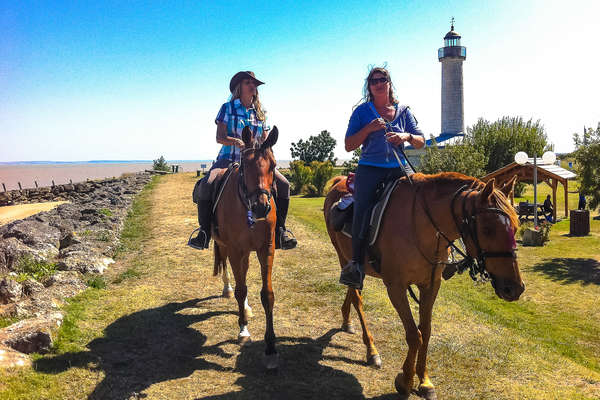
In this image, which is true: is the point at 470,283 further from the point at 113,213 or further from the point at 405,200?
the point at 113,213

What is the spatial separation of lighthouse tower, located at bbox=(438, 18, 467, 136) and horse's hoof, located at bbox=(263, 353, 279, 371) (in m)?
69.1

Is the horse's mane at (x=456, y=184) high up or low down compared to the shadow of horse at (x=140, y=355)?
up

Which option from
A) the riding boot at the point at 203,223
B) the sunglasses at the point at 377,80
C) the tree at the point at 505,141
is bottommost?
the riding boot at the point at 203,223

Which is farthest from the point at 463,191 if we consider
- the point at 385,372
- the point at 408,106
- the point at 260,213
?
the point at 385,372

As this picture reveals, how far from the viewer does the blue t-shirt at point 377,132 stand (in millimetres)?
5023

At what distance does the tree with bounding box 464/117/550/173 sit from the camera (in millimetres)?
43000

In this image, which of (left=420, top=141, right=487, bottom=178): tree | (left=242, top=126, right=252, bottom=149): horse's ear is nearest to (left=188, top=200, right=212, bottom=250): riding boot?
(left=242, top=126, right=252, bottom=149): horse's ear

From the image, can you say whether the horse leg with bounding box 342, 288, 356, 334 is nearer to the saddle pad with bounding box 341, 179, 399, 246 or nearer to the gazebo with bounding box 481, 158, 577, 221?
the saddle pad with bounding box 341, 179, 399, 246

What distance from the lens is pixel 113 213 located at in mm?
18875

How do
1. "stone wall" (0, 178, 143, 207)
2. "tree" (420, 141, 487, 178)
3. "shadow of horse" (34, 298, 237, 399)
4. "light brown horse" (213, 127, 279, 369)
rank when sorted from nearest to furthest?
1. "shadow of horse" (34, 298, 237, 399)
2. "light brown horse" (213, 127, 279, 369)
3. "tree" (420, 141, 487, 178)
4. "stone wall" (0, 178, 143, 207)

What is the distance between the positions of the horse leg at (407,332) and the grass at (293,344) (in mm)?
269

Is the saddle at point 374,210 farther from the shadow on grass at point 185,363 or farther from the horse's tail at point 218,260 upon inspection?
the horse's tail at point 218,260

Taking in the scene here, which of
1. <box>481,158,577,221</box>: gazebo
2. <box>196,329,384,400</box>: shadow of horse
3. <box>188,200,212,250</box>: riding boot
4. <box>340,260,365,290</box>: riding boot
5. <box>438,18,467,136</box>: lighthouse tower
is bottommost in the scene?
<box>196,329,384,400</box>: shadow of horse

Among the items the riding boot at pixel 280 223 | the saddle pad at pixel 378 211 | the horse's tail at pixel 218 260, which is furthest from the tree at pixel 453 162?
the saddle pad at pixel 378 211
